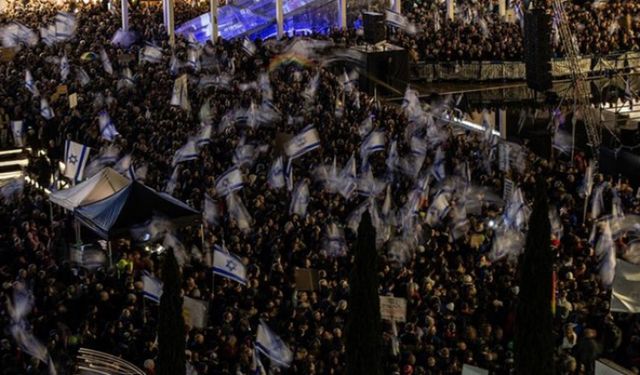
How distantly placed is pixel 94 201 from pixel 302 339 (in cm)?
516

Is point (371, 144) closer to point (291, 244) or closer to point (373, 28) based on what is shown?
point (291, 244)

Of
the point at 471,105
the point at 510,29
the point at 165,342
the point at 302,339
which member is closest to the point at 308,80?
the point at 471,105

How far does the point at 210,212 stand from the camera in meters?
20.3

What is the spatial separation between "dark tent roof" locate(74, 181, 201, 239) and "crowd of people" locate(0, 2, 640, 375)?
398 mm

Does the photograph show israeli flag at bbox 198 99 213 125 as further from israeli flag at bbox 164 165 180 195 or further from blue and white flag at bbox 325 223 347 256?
blue and white flag at bbox 325 223 347 256

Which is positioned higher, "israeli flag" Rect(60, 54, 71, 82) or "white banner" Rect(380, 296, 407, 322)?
"israeli flag" Rect(60, 54, 71, 82)

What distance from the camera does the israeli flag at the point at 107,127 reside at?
2442 cm

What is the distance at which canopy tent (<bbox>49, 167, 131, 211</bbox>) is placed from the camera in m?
19.6

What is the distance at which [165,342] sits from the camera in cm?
1258

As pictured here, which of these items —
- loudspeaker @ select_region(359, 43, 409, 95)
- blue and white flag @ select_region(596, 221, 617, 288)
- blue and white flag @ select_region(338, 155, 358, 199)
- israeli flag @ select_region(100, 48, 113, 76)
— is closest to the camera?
blue and white flag @ select_region(596, 221, 617, 288)

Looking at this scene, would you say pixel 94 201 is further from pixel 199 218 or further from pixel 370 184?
pixel 370 184

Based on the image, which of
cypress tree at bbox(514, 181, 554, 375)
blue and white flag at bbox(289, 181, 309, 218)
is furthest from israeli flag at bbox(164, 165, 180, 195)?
cypress tree at bbox(514, 181, 554, 375)

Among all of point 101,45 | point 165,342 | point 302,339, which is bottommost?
point 302,339

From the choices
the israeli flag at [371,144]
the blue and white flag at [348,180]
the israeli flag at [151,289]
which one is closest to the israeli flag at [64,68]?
the israeli flag at [371,144]
